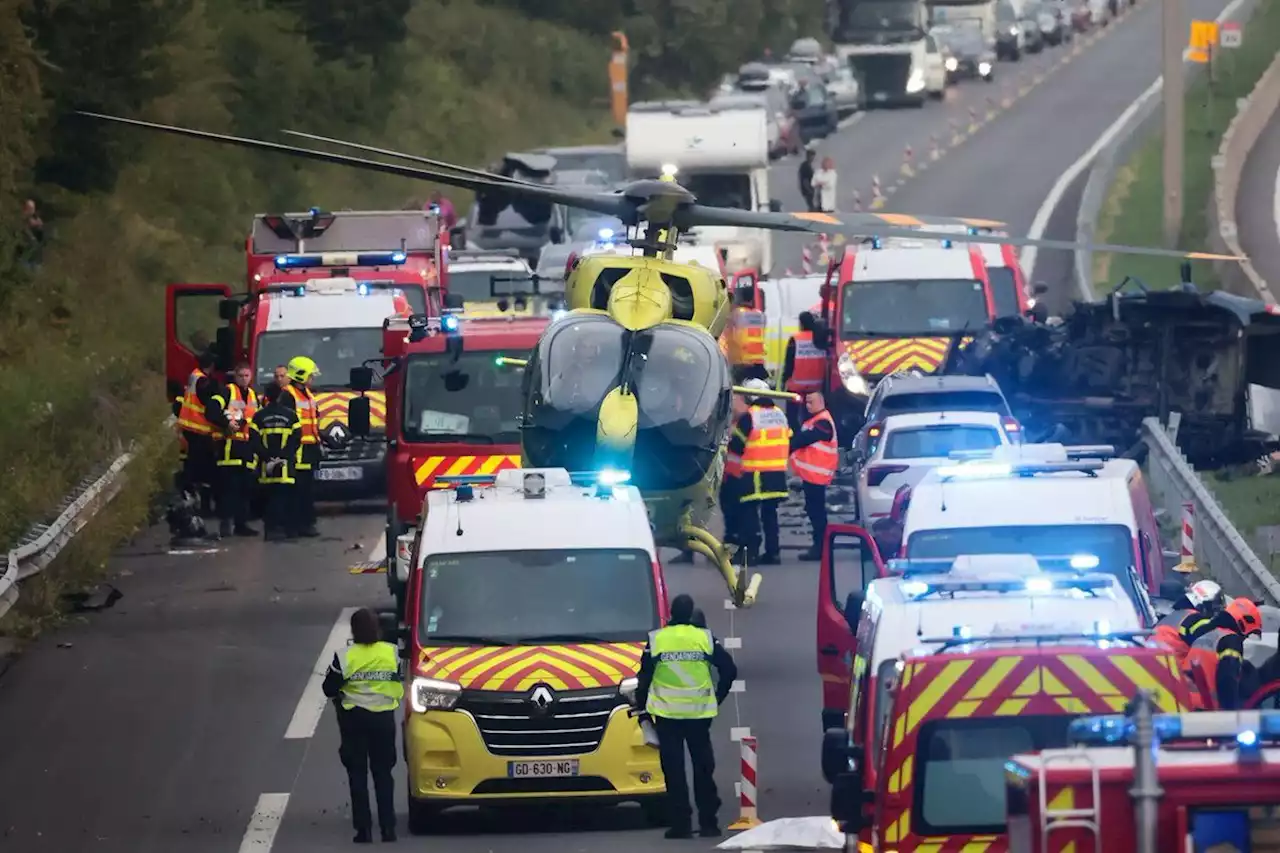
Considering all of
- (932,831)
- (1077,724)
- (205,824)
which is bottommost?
(205,824)

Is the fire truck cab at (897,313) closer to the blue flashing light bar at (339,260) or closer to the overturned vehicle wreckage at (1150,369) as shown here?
the overturned vehicle wreckage at (1150,369)

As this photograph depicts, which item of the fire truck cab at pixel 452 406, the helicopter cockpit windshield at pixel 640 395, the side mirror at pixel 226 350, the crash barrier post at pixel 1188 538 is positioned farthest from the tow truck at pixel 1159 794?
the side mirror at pixel 226 350

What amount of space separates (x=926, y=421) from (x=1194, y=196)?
34.5m

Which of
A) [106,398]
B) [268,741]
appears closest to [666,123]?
[106,398]

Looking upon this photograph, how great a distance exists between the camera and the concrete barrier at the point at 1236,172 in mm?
42594

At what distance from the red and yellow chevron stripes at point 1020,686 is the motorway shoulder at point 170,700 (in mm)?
6552

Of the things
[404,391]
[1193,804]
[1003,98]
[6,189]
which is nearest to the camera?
[1193,804]

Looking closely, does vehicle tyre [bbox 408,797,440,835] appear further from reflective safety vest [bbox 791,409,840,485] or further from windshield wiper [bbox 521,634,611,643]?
reflective safety vest [bbox 791,409,840,485]

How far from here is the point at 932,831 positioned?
10.9 meters

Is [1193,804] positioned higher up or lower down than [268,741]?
higher up

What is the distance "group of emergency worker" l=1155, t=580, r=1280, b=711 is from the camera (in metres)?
14.7

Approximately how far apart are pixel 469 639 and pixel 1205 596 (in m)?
4.32

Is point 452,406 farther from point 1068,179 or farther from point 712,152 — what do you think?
point 1068,179

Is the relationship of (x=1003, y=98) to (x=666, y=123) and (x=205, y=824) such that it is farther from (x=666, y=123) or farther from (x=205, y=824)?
(x=205, y=824)
